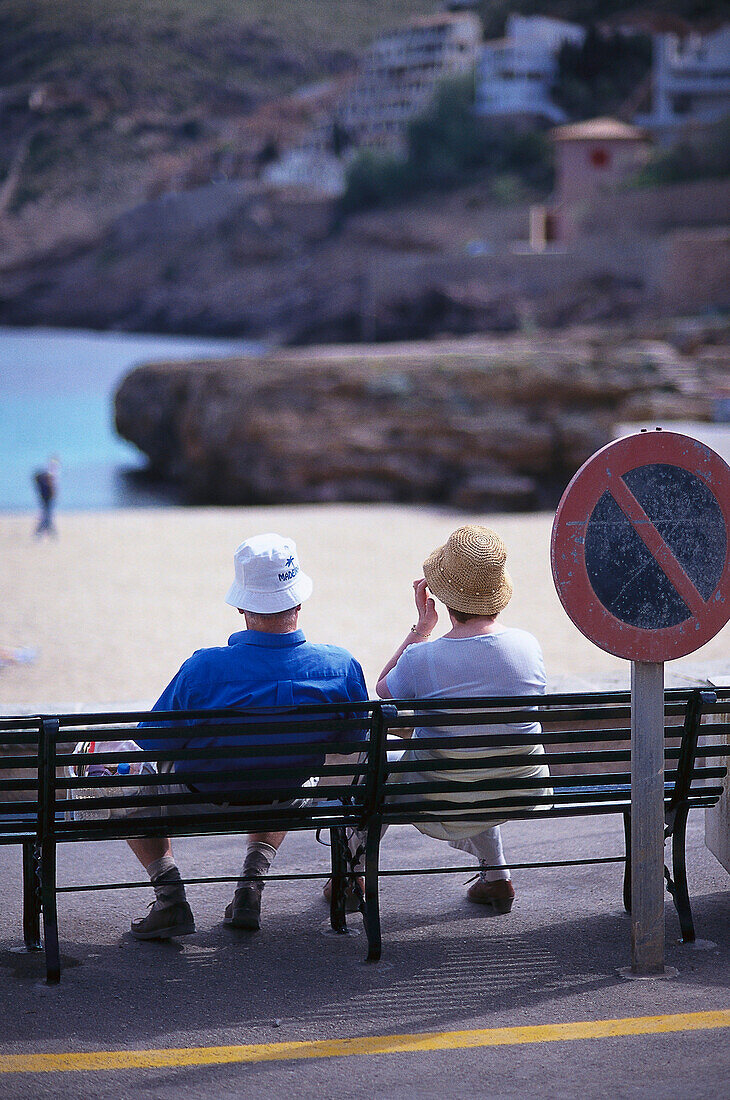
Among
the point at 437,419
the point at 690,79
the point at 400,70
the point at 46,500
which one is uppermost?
the point at 400,70

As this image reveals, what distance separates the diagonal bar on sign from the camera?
2803mm

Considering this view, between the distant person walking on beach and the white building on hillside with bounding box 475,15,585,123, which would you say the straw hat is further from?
the white building on hillside with bounding box 475,15,585,123

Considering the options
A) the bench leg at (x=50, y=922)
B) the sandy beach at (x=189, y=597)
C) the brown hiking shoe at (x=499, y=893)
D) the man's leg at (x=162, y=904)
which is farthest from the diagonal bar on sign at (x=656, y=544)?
the bench leg at (x=50, y=922)

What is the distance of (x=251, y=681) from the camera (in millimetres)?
3150

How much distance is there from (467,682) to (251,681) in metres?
0.54

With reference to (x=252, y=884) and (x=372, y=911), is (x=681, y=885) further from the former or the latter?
(x=252, y=884)

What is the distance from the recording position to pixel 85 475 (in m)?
35.6

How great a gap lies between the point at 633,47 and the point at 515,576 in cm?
8286

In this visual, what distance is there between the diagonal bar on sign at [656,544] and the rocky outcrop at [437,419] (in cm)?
1848

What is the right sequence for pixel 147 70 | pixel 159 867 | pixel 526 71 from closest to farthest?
pixel 159 867
pixel 526 71
pixel 147 70

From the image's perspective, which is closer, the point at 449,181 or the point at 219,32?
the point at 449,181

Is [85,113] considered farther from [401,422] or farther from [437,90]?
[401,422]

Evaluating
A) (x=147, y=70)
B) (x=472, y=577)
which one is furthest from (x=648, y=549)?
(x=147, y=70)

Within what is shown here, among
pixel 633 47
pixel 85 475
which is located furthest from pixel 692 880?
pixel 633 47
